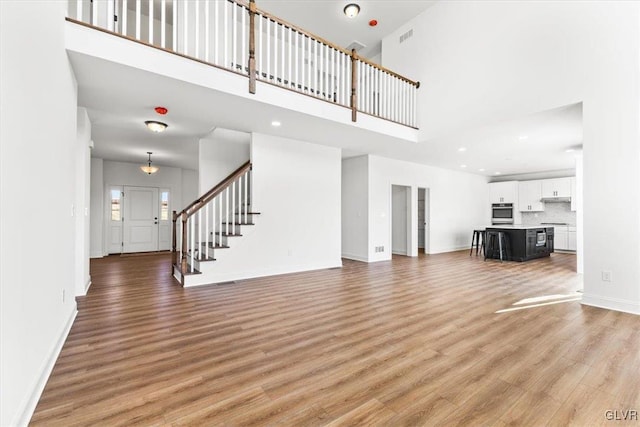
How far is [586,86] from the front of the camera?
3.84 metres

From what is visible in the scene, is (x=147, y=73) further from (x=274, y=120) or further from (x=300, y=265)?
(x=300, y=265)

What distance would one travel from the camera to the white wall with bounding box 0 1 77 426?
4.69 feet

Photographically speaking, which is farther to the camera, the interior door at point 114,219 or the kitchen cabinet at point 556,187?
the kitchen cabinet at point 556,187

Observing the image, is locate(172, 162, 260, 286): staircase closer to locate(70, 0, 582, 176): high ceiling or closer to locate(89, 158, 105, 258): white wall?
locate(70, 0, 582, 176): high ceiling

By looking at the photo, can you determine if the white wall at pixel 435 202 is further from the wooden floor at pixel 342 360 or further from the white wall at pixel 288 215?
the wooden floor at pixel 342 360

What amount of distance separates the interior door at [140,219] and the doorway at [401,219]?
744cm

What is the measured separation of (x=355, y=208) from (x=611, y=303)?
4.88m

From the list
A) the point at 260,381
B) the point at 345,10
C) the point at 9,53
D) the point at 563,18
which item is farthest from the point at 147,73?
the point at 563,18

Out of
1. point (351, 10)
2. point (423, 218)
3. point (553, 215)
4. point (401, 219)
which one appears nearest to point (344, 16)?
point (351, 10)

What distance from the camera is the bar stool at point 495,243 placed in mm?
7500

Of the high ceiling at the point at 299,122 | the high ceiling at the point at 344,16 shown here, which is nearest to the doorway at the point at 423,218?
the high ceiling at the point at 299,122

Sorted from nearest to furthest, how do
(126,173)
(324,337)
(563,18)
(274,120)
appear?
(324,337)
(563,18)
(274,120)
(126,173)

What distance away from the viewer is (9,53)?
1.49 m

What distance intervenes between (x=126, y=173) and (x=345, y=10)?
7.53m
